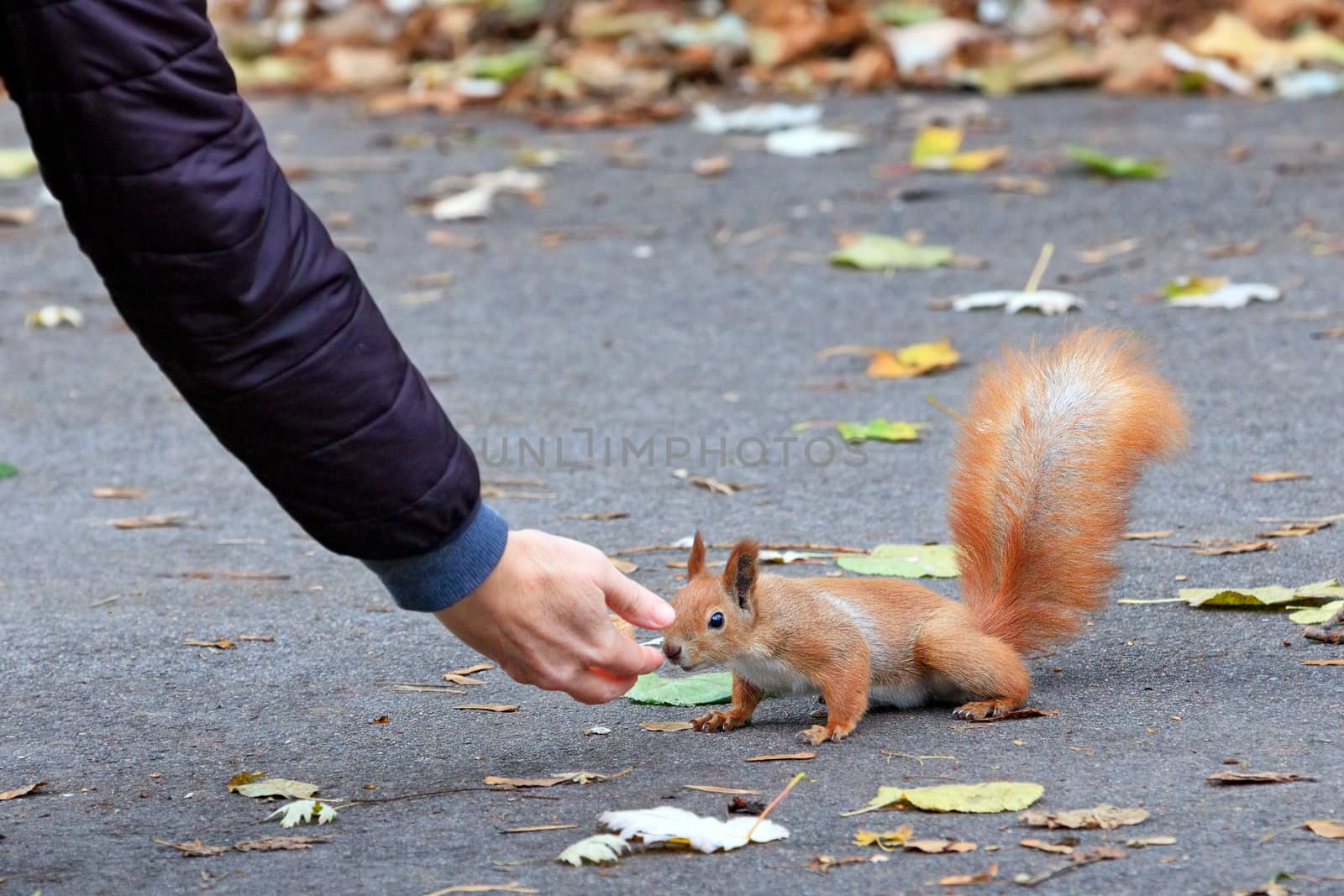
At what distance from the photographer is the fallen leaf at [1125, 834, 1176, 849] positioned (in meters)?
1.71

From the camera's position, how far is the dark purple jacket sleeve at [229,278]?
1.32m

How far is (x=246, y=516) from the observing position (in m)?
3.50

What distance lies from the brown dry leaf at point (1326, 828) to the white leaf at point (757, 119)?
538 cm

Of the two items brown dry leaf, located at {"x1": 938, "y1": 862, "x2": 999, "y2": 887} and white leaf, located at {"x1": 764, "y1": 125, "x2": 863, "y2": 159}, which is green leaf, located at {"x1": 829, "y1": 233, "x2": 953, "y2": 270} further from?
brown dry leaf, located at {"x1": 938, "y1": 862, "x2": 999, "y2": 887}

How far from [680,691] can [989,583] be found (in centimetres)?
49

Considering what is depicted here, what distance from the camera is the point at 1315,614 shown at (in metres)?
2.47

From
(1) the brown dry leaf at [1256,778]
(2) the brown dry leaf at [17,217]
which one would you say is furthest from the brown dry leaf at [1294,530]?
(2) the brown dry leaf at [17,217]

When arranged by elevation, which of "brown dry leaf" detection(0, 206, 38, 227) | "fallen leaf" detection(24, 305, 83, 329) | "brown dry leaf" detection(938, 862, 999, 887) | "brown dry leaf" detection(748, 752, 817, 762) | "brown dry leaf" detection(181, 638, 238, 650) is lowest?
"fallen leaf" detection(24, 305, 83, 329)

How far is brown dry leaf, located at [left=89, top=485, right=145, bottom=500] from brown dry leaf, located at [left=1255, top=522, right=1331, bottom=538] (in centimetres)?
234

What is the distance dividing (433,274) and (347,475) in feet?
13.3

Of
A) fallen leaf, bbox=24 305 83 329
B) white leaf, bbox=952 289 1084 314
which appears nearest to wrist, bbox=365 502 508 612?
white leaf, bbox=952 289 1084 314

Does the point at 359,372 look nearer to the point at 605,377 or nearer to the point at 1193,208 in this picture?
the point at 605,377

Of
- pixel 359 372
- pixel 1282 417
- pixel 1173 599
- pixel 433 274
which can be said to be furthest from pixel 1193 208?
pixel 359 372

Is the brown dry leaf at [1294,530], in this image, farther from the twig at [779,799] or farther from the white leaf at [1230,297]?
the white leaf at [1230,297]
